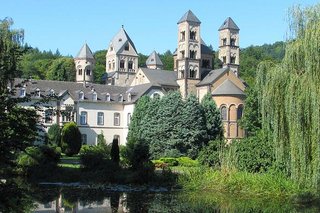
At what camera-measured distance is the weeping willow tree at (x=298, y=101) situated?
622 inches

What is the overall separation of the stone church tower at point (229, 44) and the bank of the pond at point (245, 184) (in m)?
45.8

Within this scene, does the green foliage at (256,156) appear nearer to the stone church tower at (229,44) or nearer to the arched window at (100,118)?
the arched window at (100,118)

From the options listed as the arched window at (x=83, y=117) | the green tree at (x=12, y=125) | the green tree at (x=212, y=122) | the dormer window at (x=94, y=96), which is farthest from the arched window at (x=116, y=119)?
the green tree at (x=12, y=125)

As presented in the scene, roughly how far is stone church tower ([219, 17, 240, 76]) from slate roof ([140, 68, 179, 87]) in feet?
30.6

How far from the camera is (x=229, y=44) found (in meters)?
69.8

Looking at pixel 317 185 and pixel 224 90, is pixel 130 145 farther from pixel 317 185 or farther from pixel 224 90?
pixel 224 90

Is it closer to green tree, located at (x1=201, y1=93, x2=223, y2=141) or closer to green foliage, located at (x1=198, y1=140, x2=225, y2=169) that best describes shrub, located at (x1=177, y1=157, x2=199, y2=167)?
green foliage, located at (x1=198, y1=140, x2=225, y2=169)

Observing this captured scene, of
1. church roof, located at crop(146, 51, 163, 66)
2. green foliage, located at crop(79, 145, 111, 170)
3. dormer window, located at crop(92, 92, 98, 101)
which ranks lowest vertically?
green foliage, located at crop(79, 145, 111, 170)

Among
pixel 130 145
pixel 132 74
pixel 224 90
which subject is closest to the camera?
pixel 130 145

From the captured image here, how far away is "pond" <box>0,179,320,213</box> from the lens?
1794 cm

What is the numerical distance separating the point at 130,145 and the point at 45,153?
19.6ft

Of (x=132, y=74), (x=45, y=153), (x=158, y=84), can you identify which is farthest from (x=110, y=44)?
(x=45, y=153)

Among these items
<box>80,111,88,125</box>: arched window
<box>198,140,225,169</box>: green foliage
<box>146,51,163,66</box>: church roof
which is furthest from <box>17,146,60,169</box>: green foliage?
<box>146,51,163,66</box>: church roof

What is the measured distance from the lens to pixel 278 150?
677 inches
